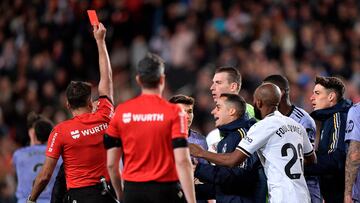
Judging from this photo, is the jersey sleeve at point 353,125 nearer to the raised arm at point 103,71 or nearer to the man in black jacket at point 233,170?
the man in black jacket at point 233,170

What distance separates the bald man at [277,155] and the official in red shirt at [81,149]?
3.11 ft

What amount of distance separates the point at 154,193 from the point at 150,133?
0.54 metres

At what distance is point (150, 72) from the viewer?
7.95 meters

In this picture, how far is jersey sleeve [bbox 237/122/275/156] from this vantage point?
8859 millimetres

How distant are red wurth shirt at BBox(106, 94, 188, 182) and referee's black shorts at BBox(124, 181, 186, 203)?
50 millimetres

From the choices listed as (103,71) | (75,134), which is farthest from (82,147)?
(103,71)

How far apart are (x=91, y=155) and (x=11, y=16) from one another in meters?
14.6

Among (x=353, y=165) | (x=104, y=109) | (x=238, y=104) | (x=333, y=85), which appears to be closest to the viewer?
(x=104, y=109)

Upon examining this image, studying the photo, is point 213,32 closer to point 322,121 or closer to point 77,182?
point 322,121

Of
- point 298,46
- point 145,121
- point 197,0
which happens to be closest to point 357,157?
point 145,121

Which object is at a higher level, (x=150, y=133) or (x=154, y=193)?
(x=150, y=133)

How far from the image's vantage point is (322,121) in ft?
33.2

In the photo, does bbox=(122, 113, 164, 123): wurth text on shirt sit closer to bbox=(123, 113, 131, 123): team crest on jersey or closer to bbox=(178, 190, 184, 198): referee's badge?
bbox=(123, 113, 131, 123): team crest on jersey

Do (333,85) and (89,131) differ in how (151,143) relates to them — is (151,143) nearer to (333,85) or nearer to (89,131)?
(89,131)
